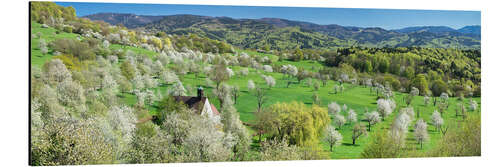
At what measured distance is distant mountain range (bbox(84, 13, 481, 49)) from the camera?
49.2 feet

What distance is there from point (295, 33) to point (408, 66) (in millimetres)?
4726

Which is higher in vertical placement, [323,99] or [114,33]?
[114,33]

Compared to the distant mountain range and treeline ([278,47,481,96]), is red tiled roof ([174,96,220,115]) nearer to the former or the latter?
the distant mountain range

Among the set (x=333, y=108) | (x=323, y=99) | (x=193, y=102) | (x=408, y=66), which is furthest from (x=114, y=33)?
(x=408, y=66)

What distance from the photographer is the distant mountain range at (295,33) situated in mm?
14984

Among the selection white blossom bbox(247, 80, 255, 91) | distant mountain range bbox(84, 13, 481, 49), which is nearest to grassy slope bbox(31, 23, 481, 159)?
white blossom bbox(247, 80, 255, 91)

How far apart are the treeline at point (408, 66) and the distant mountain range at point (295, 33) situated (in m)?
0.31

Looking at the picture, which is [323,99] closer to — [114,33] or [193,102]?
[193,102]

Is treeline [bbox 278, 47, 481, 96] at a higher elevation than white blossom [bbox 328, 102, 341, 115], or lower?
higher

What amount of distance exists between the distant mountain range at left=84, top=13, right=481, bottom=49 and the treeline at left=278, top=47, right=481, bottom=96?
31cm

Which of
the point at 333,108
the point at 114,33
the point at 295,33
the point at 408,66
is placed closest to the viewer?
the point at 114,33

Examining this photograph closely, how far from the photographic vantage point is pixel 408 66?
16.6 m

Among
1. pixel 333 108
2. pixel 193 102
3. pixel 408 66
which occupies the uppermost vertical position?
pixel 408 66

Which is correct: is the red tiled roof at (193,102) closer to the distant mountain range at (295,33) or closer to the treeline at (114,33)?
the treeline at (114,33)
